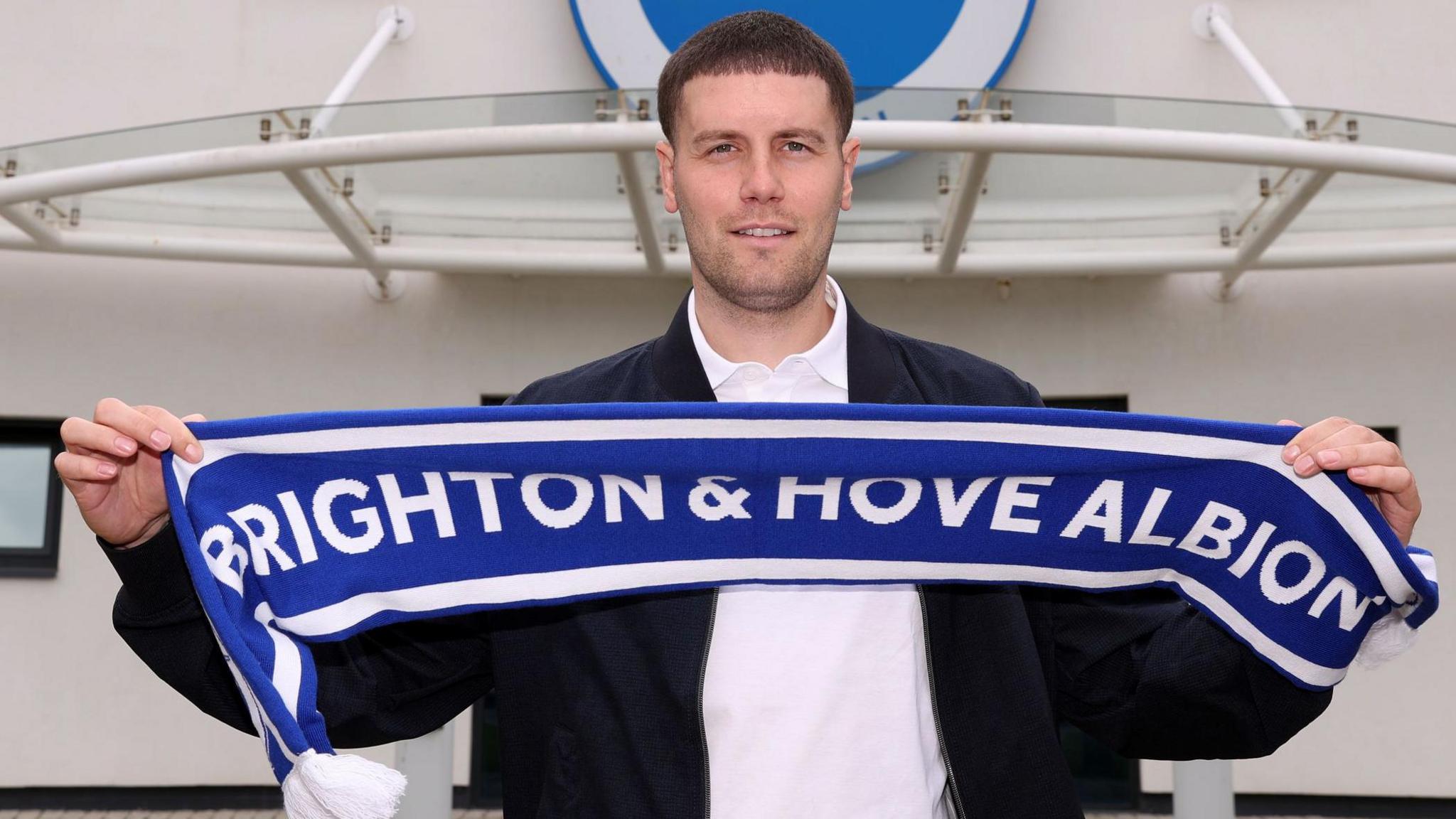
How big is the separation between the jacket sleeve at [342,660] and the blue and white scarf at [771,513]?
9cm

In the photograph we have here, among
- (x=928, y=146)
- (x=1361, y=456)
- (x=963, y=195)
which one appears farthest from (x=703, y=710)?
(x=963, y=195)

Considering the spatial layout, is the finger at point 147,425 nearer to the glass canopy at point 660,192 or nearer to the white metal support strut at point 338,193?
the glass canopy at point 660,192

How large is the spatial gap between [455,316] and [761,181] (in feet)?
19.1

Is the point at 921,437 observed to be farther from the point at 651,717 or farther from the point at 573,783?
the point at 573,783

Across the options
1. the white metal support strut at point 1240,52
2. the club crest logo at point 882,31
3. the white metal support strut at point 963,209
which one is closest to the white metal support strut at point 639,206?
the club crest logo at point 882,31

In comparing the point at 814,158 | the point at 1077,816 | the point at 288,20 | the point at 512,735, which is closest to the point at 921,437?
the point at 814,158

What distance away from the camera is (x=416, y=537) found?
2.00 metres

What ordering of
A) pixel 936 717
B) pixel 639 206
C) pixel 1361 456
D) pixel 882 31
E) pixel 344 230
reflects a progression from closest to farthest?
1. pixel 1361 456
2. pixel 936 717
3. pixel 639 206
4. pixel 344 230
5. pixel 882 31

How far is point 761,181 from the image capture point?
1996mm

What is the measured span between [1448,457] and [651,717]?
264 inches

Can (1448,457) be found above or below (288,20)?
below

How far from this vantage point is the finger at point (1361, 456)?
1.84 meters

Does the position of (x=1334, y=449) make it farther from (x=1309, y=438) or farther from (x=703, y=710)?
(x=703, y=710)

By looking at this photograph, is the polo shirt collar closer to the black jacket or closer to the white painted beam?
the black jacket
